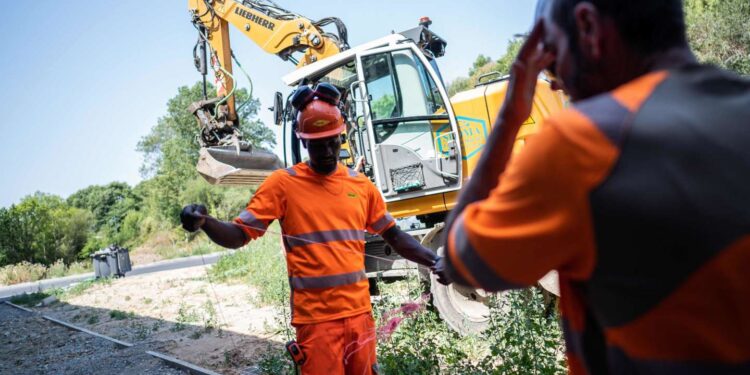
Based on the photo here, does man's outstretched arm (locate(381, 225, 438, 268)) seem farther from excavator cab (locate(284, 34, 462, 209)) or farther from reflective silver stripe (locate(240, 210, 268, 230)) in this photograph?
excavator cab (locate(284, 34, 462, 209))

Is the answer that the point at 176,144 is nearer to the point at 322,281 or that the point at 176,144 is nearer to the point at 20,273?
the point at 20,273

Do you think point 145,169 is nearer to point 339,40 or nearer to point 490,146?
point 339,40

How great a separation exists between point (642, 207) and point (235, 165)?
300 inches

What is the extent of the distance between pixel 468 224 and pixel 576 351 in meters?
0.43

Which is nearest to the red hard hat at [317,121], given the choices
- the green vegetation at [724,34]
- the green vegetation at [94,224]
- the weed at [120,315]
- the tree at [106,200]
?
the weed at [120,315]

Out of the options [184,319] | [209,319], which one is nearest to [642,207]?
[209,319]

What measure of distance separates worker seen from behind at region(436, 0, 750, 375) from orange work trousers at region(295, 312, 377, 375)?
2004 mm

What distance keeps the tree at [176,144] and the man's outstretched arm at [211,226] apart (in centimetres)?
3075

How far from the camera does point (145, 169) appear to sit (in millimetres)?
61000

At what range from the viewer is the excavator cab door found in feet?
21.4

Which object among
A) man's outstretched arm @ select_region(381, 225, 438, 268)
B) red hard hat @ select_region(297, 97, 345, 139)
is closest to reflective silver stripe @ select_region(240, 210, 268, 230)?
red hard hat @ select_region(297, 97, 345, 139)

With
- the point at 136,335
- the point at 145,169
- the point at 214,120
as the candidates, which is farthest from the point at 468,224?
the point at 145,169

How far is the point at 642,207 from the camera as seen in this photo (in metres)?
0.87

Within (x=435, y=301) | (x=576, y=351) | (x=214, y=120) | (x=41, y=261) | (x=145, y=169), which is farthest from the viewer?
(x=145, y=169)
